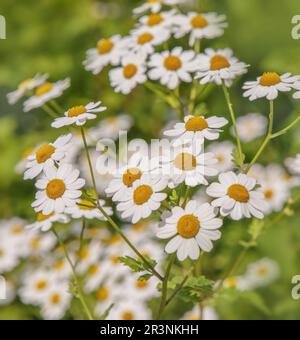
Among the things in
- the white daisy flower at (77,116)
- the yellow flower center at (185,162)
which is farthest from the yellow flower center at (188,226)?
the white daisy flower at (77,116)

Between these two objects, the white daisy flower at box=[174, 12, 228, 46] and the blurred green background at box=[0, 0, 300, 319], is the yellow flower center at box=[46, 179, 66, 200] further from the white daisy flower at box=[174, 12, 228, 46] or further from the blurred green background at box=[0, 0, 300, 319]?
the blurred green background at box=[0, 0, 300, 319]

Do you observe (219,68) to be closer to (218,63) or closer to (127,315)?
(218,63)

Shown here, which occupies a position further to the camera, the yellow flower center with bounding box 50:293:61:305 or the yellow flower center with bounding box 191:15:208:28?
the yellow flower center with bounding box 50:293:61:305

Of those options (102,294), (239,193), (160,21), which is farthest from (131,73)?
(102,294)

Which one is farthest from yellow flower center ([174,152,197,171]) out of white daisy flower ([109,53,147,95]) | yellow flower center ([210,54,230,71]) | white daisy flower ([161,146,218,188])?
white daisy flower ([109,53,147,95])

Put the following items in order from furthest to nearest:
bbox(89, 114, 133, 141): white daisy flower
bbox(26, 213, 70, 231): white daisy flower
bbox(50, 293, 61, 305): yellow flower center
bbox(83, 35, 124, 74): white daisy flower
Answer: bbox(89, 114, 133, 141): white daisy flower, bbox(50, 293, 61, 305): yellow flower center, bbox(83, 35, 124, 74): white daisy flower, bbox(26, 213, 70, 231): white daisy flower

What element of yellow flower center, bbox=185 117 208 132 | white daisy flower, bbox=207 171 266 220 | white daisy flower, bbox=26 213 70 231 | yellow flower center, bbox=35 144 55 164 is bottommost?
white daisy flower, bbox=207 171 266 220

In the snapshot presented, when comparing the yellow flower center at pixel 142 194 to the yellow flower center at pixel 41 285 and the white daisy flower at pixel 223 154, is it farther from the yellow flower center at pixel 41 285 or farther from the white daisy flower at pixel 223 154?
the yellow flower center at pixel 41 285
